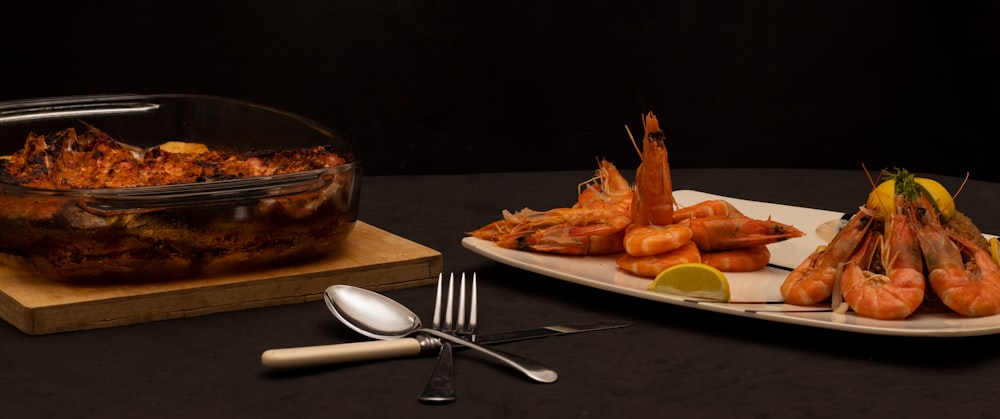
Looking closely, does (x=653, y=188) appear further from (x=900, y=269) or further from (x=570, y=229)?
(x=900, y=269)

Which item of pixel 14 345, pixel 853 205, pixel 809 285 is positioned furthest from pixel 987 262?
pixel 14 345

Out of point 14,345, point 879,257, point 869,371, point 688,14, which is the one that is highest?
point 688,14

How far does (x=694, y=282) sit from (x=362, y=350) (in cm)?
69

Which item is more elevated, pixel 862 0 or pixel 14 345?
pixel 862 0

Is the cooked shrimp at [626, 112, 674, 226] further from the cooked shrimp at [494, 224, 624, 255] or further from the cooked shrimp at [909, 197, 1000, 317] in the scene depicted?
the cooked shrimp at [909, 197, 1000, 317]

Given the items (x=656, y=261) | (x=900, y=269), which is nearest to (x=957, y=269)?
(x=900, y=269)

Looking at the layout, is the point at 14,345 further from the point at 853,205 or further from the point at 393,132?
the point at 393,132

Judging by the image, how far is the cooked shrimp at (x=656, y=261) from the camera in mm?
2461

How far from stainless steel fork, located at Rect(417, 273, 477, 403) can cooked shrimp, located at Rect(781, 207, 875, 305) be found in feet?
2.06

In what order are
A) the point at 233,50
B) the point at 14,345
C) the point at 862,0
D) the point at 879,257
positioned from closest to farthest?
the point at 14,345 < the point at 879,257 < the point at 233,50 < the point at 862,0

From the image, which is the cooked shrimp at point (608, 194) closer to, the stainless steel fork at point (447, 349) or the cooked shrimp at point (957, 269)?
the stainless steel fork at point (447, 349)

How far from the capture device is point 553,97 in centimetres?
525

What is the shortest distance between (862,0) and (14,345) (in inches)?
158

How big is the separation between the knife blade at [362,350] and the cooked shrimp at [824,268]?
0.51 metres
